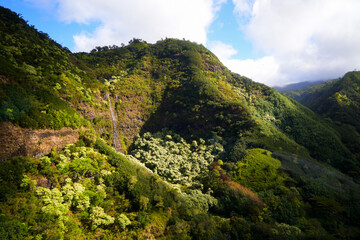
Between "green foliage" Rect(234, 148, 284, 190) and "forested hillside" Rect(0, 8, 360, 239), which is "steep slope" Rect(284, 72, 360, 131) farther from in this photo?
"green foliage" Rect(234, 148, 284, 190)

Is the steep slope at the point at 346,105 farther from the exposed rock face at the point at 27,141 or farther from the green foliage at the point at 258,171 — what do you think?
the exposed rock face at the point at 27,141

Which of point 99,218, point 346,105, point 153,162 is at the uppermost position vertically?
point 346,105

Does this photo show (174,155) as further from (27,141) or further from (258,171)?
(27,141)

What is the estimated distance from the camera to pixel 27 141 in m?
16.0

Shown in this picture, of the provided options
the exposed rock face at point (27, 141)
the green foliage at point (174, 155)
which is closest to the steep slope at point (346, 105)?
the green foliage at point (174, 155)

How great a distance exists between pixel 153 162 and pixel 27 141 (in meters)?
21.5

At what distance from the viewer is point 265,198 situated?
25969 mm

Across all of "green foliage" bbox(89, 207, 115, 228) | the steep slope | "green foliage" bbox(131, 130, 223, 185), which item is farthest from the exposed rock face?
the steep slope

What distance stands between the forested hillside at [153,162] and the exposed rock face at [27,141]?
0.32 ft

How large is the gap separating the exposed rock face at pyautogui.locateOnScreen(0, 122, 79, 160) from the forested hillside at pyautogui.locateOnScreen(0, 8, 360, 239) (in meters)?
0.10

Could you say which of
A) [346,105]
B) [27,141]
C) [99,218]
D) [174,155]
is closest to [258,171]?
[174,155]

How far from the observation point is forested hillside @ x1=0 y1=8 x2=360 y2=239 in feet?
48.0

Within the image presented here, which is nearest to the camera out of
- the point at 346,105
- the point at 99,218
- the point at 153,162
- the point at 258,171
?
the point at 99,218

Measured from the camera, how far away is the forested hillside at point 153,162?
14617 millimetres
